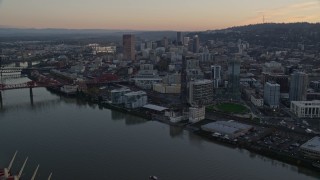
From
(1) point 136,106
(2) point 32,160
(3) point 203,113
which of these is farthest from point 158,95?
(2) point 32,160

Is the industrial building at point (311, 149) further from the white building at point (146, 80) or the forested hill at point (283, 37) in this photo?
the forested hill at point (283, 37)

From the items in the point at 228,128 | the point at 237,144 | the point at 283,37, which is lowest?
the point at 237,144

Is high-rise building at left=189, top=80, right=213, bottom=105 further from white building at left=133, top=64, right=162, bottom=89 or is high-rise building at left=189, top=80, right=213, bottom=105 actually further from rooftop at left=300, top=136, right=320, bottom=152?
rooftop at left=300, top=136, right=320, bottom=152

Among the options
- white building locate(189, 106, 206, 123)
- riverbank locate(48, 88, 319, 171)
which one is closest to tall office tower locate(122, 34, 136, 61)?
riverbank locate(48, 88, 319, 171)

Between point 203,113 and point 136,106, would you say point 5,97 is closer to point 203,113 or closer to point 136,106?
point 136,106

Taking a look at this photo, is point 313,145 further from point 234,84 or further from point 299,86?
point 234,84

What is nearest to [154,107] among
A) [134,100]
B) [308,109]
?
[134,100]
